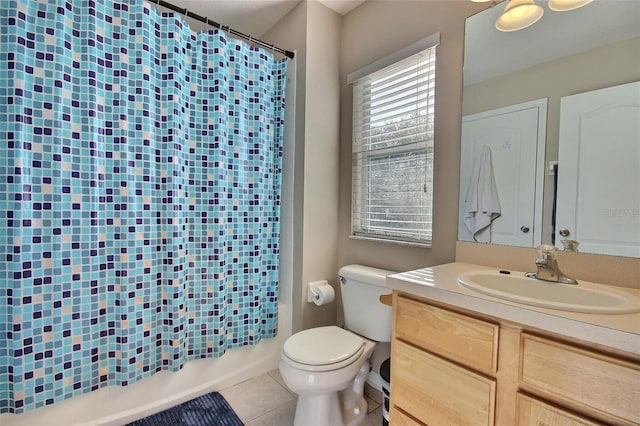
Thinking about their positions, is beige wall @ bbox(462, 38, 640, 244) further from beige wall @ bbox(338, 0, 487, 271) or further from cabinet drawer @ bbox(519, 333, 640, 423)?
cabinet drawer @ bbox(519, 333, 640, 423)


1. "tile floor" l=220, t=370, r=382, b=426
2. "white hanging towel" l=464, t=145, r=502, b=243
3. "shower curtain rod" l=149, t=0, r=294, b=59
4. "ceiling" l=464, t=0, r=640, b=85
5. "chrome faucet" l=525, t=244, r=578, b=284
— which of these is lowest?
"tile floor" l=220, t=370, r=382, b=426

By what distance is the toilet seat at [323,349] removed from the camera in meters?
1.30

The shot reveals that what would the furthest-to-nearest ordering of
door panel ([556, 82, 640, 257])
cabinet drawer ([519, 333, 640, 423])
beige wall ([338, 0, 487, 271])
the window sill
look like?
Result: the window sill → beige wall ([338, 0, 487, 271]) → door panel ([556, 82, 640, 257]) → cabinet drawer ([519, 333, 640, 423])

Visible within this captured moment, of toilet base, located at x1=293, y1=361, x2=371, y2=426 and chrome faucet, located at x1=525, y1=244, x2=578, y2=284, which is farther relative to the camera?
toilet base, located at x1=293, y1=361, x2=371, y2=426

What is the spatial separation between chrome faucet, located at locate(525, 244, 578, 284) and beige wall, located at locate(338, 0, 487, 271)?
412mm

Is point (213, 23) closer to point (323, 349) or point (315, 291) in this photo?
point (315, 291)

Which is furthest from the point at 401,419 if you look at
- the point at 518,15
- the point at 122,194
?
the point at 518,15

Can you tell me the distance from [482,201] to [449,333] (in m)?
0.68

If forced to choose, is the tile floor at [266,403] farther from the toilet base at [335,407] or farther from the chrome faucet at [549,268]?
the chrome faucet at [549,268]

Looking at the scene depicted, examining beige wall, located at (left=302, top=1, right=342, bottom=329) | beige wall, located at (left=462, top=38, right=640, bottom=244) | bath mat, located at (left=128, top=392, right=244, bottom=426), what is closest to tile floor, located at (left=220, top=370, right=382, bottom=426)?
bath mat, located at (left=128, top=392, right=244, bottom=426)

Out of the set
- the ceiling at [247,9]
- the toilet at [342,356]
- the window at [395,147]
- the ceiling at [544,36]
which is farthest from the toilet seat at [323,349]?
the ceiling at [247,9]

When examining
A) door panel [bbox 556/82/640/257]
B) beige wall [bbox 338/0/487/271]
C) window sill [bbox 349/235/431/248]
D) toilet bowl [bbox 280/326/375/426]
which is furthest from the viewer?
window sill [bbox 349/235/431/248]

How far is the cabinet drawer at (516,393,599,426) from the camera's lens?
0.69 meters

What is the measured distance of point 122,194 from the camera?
139cm
